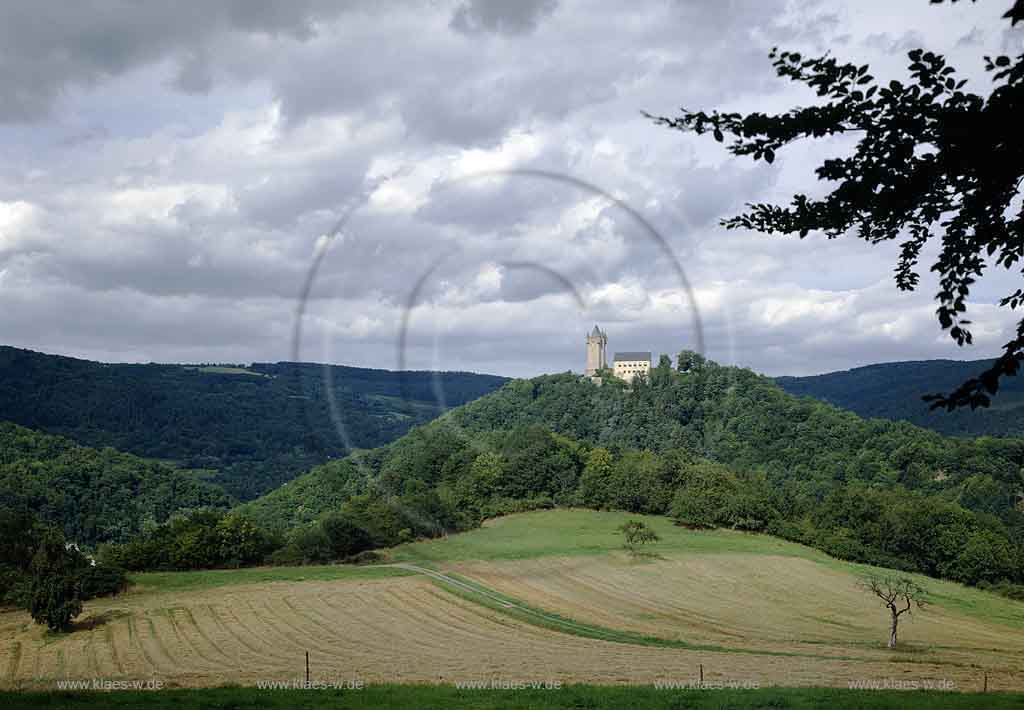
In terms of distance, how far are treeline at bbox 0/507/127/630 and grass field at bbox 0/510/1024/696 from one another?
146 cm

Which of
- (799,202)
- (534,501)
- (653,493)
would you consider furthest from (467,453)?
(799,202)

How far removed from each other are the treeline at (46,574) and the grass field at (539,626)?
146cm

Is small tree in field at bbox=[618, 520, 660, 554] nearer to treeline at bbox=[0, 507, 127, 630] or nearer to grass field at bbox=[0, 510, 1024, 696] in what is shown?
grass field at bbox=[0, 510, 1024, 696]

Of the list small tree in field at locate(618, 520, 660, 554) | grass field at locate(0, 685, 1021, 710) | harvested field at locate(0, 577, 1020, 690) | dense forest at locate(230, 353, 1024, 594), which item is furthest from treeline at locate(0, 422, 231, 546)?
grass field at locate(0, 685, 1021, 710)

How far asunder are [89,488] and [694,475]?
4036 inches

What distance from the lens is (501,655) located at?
143 ft

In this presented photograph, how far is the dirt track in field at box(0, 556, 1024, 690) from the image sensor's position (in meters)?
37.6

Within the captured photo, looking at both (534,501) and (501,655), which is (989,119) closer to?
(501,655)

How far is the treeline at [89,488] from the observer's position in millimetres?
139250

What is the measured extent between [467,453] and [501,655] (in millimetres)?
85209

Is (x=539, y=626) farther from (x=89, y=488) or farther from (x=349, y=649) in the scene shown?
(x=89, y=488)

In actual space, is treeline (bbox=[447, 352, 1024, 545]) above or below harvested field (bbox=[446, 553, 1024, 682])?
above
